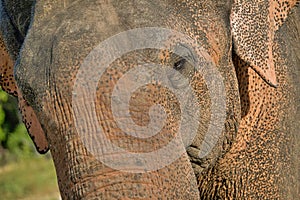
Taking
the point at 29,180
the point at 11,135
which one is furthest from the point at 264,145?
the point at 11,135

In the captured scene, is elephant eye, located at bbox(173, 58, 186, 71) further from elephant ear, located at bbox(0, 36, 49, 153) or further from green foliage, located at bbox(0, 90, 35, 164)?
green foliage, located at bbox(0, 90, 35, 164)

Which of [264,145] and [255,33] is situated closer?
[255,33]

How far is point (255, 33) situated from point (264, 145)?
619 millimetres

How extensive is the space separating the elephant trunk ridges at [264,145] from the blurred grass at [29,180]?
314 inches

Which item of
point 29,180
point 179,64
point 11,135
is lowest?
point 11,135

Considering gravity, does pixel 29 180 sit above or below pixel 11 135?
above

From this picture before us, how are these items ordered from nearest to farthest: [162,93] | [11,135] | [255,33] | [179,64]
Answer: [162,93]
[179,64]
[255,33]
[11,135]

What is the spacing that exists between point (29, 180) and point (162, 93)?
12.5 m

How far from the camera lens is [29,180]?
651 inches

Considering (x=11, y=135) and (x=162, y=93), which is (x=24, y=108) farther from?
(x=11, y=135)

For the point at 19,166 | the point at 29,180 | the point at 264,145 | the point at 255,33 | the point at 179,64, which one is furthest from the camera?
the point at 19,166

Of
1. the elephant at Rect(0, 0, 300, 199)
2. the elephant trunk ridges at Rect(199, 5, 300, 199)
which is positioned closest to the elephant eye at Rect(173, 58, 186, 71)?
the elephant at Rect(0, 0, 300, 199)

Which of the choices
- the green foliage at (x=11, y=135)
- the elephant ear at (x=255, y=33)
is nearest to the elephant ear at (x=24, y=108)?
the elephant ear at (x=255, y=33)

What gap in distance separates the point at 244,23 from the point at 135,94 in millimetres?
819
